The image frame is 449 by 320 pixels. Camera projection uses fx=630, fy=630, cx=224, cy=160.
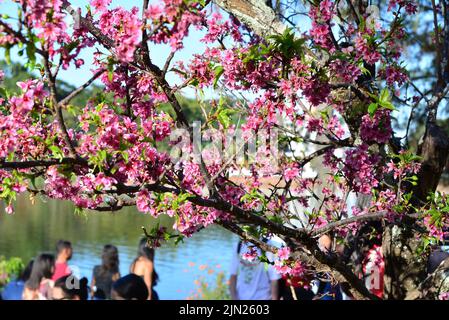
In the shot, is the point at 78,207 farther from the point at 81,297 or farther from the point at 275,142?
the point at 81,297

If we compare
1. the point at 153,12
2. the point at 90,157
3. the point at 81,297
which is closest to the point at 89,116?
the point at 90,157

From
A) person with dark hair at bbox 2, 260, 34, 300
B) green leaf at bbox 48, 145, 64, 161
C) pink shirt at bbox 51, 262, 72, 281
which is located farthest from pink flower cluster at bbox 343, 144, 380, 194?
person with dark hair at bbox 2, 260, 34, 300

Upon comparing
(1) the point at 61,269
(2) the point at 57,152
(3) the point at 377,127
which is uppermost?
(1) the point at 61,269

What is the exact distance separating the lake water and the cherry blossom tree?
7.72 m

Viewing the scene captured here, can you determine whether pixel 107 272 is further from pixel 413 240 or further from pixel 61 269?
pixel 413 240

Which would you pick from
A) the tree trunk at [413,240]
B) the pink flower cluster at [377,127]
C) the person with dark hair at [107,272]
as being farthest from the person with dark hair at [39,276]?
the pink flower cluster at [377,127]

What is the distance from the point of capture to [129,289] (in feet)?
15.9

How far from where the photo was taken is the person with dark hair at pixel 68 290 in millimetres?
5227

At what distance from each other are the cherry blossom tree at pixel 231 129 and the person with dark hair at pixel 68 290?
7.82 ft

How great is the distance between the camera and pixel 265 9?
10.4 ft

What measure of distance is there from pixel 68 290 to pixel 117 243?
11312 millimetres

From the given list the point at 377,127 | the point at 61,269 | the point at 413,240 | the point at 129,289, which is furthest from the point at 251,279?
the point at 377,127

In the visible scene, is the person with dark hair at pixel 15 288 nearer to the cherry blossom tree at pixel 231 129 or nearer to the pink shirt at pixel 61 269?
the pink shirt at pixel 61 269

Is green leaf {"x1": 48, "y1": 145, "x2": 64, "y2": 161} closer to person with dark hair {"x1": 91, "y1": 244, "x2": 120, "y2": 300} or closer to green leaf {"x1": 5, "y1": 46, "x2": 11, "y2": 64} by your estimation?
green leaf {"x1": 5, "y1": 46, "x2": 11, "y2": 64}
